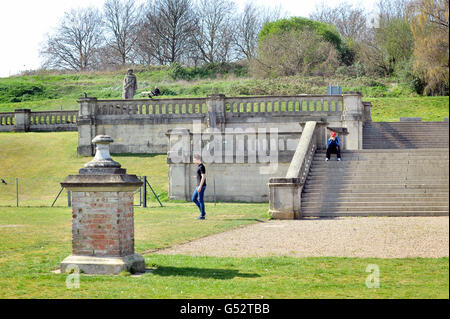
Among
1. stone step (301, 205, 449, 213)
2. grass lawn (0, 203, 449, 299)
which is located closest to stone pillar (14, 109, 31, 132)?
stone step (301, 205, 449, 213)

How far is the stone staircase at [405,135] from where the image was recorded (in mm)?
25719

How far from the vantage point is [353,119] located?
25.7 metres

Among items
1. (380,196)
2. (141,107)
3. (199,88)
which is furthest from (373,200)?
(199,88)

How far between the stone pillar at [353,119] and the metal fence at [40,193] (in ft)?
26.0

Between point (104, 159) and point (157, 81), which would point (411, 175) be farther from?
point (157, 81)

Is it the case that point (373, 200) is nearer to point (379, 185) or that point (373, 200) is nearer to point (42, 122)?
Result: point (379, 185)

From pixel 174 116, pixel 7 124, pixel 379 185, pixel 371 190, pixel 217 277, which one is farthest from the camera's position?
pixel 7 124

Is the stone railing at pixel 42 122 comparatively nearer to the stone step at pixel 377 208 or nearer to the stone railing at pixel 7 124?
the stone railing at pixel 7 124

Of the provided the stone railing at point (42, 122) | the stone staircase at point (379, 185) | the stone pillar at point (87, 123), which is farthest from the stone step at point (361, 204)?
the stone railing at point (42, 122)

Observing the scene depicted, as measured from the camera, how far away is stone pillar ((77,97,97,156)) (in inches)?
1089

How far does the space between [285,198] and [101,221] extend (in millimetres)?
8576

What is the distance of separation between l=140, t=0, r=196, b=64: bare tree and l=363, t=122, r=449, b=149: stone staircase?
4485 cm

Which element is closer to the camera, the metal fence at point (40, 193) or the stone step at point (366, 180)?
the stone step at point (366, 180)

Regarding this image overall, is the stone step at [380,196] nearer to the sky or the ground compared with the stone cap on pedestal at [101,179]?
nearer to the ground
